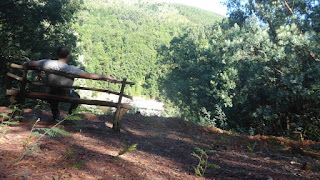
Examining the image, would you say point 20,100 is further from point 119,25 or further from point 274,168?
point 119,25

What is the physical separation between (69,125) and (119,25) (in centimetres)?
14898

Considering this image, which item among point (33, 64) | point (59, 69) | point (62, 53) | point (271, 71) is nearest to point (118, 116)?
point (59, 69)

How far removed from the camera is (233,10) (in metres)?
25.2

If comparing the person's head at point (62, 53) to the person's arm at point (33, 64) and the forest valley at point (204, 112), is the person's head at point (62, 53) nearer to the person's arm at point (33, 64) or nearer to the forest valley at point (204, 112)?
the person's arm at point (33, 64)

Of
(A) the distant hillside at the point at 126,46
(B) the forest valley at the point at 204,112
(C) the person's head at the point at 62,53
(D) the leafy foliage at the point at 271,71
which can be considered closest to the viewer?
(B) the forest valley at the point at 204,112

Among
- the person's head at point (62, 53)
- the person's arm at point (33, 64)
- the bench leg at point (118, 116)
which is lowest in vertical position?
the bench leg at point (118, 116)

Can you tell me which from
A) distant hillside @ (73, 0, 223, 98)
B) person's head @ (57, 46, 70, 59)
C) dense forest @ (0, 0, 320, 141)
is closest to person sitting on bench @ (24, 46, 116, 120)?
person's head @ (57, 46, 70, 59)

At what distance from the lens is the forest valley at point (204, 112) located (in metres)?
3.14

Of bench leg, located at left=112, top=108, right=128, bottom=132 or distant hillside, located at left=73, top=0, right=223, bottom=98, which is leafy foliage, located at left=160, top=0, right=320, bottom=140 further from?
distant hillside, located at left=73, top=0, right=223, bottom=98

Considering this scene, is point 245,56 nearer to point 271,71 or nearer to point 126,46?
point 271,71

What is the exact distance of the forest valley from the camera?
3139 mm

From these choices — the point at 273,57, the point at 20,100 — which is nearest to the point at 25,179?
the point at 20,100

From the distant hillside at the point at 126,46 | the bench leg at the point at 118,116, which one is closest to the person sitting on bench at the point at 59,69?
the bench leg at the point at 118,116

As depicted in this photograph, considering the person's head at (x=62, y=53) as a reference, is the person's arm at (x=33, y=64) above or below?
Result: below
